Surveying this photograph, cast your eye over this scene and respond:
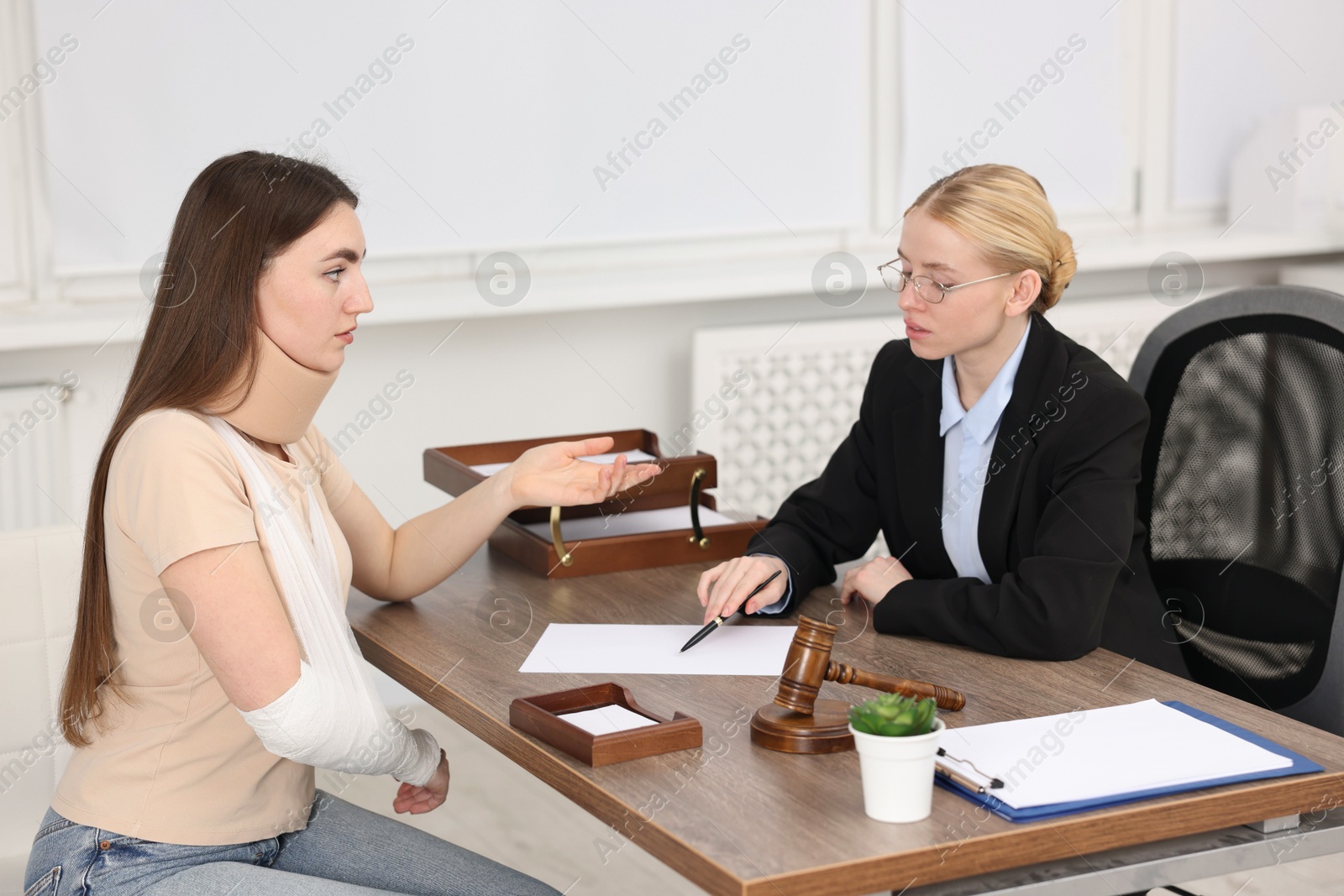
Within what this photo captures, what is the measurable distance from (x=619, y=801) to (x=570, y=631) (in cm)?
56

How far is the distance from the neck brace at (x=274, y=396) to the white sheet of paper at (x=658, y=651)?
40cm

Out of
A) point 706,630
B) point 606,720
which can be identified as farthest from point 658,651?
point 606,720

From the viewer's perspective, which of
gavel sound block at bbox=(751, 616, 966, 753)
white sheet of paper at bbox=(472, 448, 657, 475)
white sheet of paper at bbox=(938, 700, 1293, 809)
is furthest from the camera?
white sheet of paper at bbox=(472, 448, 657, 475)

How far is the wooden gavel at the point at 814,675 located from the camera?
1.47 m

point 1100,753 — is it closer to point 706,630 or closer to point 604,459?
point 706,630

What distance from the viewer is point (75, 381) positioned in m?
3.22

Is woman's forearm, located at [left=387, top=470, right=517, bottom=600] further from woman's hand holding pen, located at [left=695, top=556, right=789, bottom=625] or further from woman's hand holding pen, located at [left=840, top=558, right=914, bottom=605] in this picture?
woman's hand holding pen, located at [left=840, top=558, right=914, bottom=605]

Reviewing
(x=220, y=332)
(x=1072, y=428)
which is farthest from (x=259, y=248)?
(x=1072, y=428)

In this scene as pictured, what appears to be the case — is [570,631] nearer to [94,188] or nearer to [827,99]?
[94,188]

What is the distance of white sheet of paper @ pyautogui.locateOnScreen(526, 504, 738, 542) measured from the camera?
221 centimetres

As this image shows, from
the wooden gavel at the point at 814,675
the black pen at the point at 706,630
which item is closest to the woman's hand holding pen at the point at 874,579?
the black pen at the point at 706,630

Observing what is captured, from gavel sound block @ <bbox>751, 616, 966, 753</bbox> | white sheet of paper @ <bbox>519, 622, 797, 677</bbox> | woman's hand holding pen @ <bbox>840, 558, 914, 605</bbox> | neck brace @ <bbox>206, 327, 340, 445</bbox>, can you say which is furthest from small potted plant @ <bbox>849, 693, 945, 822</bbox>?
neck brace @ <bbox>206, 327, 340, 445</bbox>

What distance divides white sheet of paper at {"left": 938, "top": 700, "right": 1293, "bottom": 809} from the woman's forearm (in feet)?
2.57

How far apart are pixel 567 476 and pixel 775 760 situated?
0.63 metres
